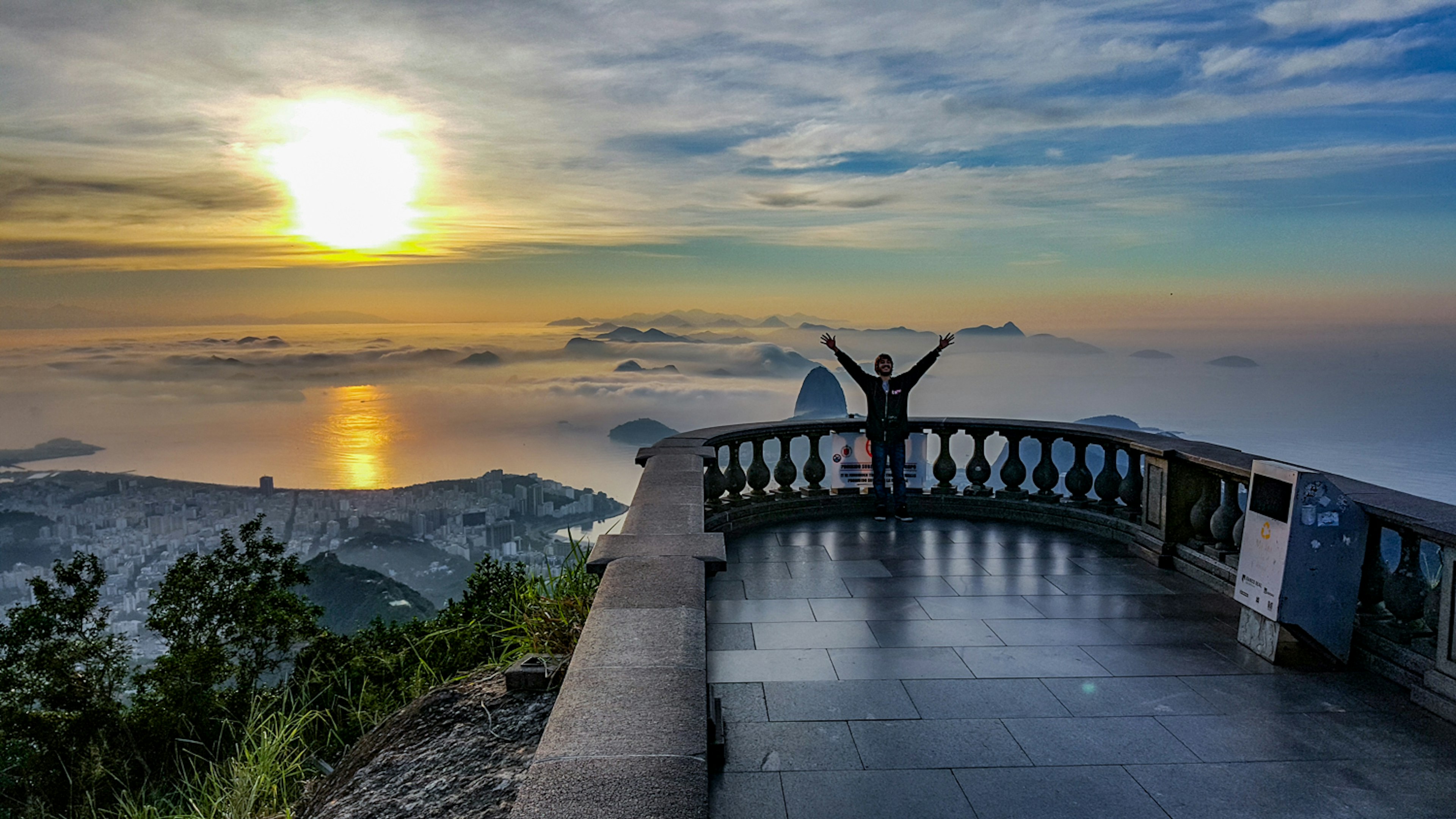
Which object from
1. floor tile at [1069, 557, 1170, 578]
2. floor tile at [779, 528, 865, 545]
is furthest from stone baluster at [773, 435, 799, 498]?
floor tile at [1069, 557, 1170, 578]

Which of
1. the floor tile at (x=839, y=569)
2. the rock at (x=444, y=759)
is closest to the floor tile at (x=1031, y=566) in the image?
the floor tile at (x=839, y=569)

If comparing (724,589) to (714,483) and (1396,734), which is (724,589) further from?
(1396,734)

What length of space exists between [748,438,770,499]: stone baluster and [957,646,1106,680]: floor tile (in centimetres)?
463

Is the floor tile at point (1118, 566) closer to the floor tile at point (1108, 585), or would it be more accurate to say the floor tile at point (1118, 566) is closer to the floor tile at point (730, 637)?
the floor tile at point (1108, 585)

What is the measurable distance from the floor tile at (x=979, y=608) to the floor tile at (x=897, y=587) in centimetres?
18

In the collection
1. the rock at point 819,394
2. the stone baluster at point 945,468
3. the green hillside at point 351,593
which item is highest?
the stone baluster at point 945,468

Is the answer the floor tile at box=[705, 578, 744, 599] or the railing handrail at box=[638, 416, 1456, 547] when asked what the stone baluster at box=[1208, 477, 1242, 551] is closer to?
the railing handrail at box=[638, 416, 1456, 547]

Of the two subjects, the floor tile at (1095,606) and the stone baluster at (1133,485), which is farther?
the stone baluster at (1133,485)

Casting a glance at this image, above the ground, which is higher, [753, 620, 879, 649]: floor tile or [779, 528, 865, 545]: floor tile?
[753, 620, 879, 649]: floor tile

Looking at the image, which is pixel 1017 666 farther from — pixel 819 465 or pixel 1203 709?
pixel 819 465

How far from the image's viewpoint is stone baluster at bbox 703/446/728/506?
10.2 m

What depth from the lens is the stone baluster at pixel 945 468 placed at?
1136 cm

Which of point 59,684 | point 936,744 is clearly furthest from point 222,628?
point 936,744

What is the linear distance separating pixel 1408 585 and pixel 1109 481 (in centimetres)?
440
